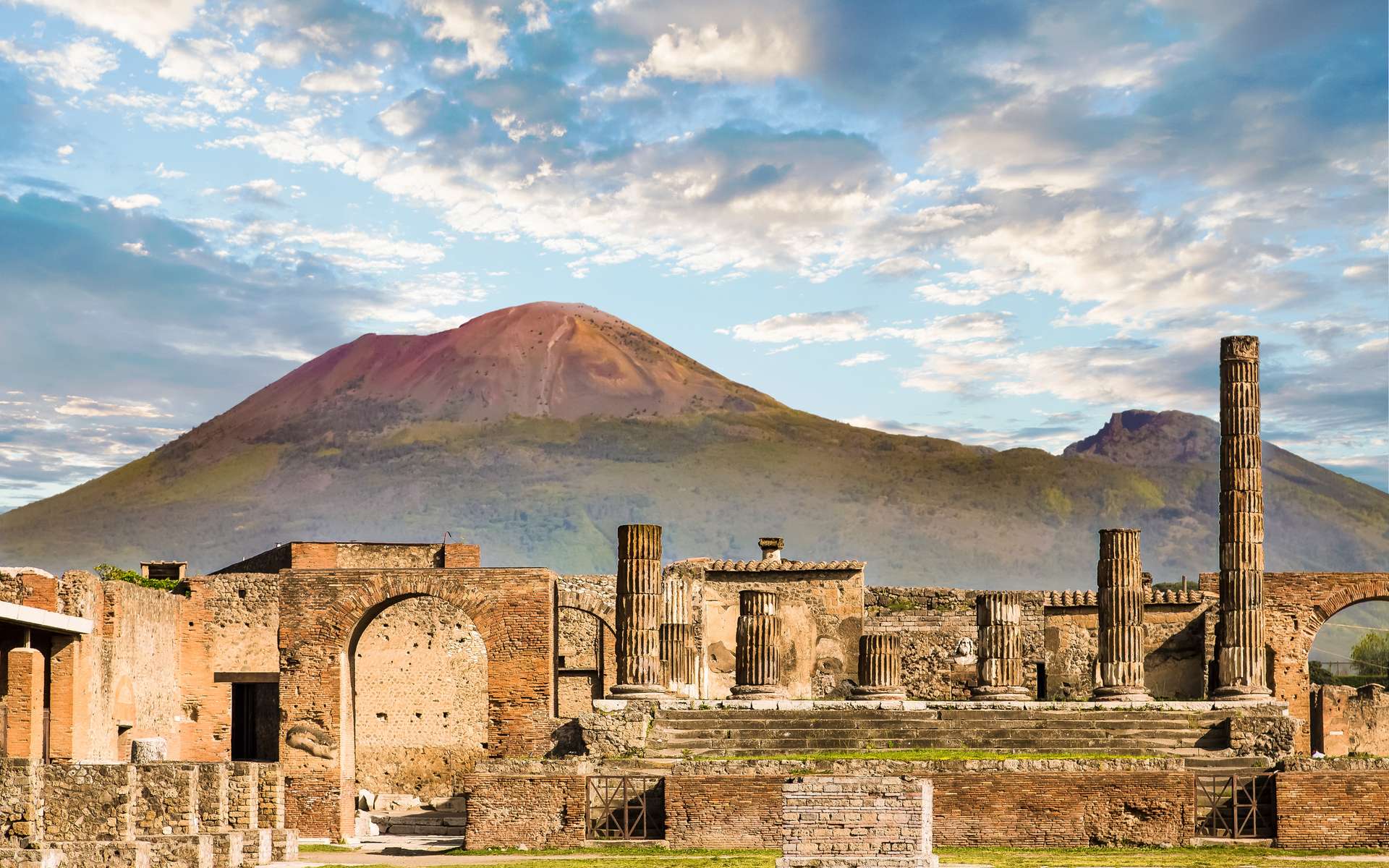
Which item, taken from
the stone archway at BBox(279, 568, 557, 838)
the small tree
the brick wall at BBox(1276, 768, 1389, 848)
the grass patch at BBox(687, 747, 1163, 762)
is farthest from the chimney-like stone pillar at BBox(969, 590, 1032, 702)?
the small tree

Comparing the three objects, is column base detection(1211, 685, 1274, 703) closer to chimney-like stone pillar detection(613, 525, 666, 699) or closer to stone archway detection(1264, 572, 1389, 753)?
stone archway detection(1264, 572, 1389, 753)

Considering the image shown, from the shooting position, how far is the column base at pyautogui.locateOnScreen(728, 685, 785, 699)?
1193 inches

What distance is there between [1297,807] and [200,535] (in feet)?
568

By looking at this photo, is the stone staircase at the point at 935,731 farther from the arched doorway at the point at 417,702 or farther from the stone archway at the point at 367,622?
the arched doorway at the point at 417,702

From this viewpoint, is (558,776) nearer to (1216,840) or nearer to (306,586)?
(306,586)

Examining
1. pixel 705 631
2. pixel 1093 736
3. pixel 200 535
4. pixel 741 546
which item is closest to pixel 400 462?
pixel 200 535

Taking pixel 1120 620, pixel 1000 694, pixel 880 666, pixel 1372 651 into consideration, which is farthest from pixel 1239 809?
pixel 1372 651

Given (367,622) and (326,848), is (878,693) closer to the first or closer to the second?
(367,622)

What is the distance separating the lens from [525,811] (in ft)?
81.0

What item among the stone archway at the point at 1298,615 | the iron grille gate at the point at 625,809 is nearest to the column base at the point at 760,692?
the iron grille gate at the point at 625,809

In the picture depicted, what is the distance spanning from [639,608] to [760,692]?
2586 mm

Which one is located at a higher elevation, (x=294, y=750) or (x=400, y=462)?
(x=400, y=462)

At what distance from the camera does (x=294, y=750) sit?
29.1 m

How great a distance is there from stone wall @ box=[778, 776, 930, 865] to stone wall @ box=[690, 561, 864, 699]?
807 inches
